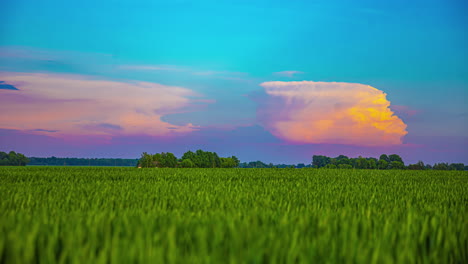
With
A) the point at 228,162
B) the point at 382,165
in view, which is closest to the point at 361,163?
the point at 382,165

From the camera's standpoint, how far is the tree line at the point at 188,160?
4310 inches

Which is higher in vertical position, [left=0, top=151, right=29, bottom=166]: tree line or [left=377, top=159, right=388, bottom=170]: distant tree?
[left=377, top=159, right=388, bottom=170]: distant tree

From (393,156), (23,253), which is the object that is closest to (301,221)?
(23,253)

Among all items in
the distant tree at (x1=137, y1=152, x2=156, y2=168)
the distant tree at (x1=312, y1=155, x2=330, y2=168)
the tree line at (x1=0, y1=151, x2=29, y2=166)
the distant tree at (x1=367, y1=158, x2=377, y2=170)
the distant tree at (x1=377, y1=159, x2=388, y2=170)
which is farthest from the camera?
the distant tree at (x1=312, y1=155, x2=330, y2=168)

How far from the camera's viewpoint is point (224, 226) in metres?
3.98

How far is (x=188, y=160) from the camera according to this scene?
12231 cm

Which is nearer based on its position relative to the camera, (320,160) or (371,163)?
(371,163)

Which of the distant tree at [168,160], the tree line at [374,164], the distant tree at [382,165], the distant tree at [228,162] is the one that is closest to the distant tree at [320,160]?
the tree line at [374,164]

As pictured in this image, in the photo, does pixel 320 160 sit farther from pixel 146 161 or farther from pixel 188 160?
pixel 146 161

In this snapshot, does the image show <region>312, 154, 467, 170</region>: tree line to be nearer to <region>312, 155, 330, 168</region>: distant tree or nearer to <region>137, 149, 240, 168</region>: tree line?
<region>312, 155, 330, 168</region>: distant tree

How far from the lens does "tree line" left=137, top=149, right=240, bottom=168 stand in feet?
359

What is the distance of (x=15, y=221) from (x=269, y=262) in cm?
367

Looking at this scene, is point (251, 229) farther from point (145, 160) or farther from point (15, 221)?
point (145, 160)

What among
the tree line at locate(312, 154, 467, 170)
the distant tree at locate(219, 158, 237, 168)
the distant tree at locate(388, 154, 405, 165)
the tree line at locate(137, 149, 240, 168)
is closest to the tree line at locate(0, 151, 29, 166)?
the tree line at locate(137, 149, 240, 168)
